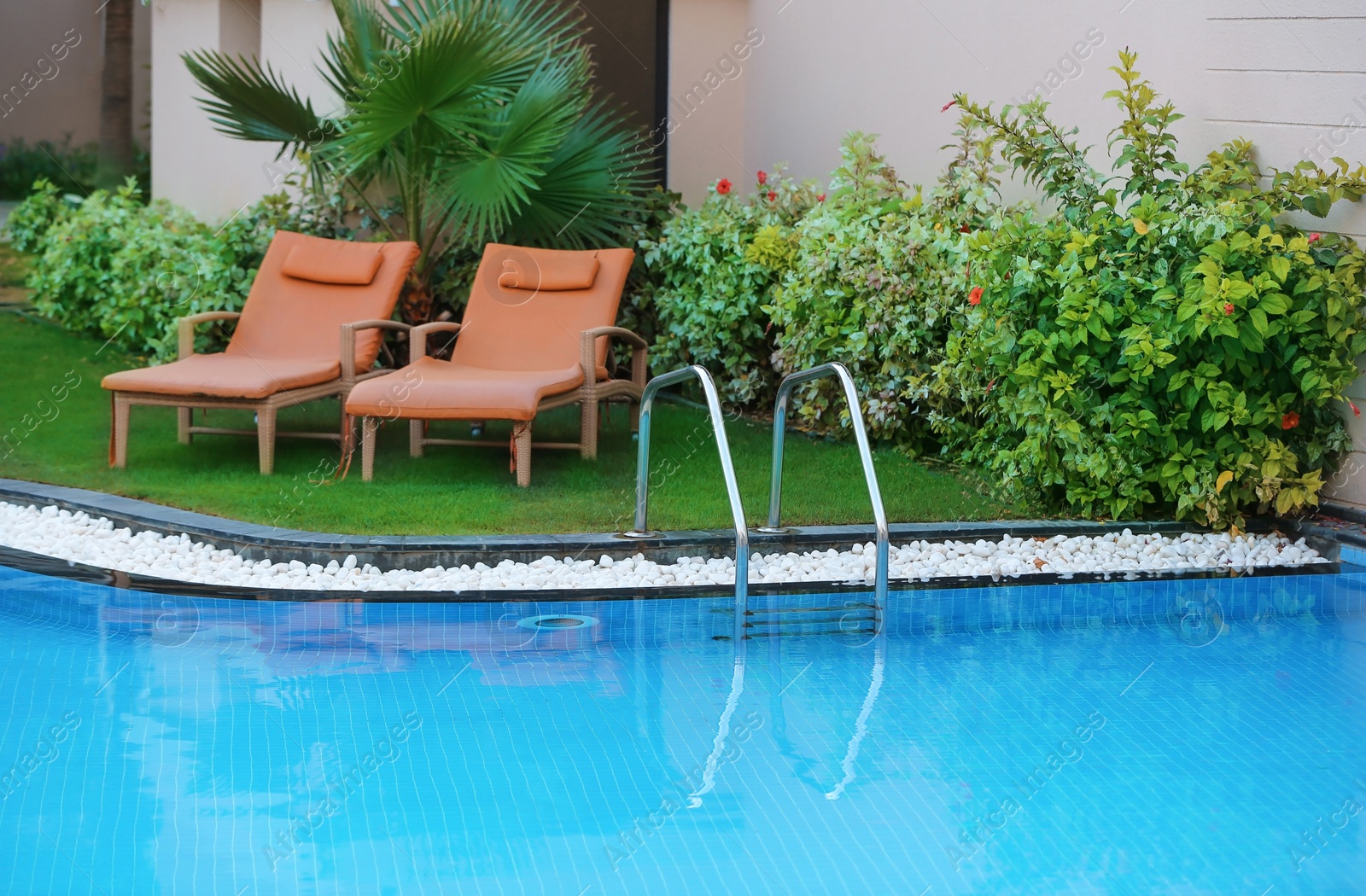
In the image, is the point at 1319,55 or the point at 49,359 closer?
the point at 1319,55

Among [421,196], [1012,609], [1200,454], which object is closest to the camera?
[1012,609]

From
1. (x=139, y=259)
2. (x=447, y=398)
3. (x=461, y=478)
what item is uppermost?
(x=139, y=259)

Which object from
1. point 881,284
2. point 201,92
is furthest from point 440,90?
point 201,92

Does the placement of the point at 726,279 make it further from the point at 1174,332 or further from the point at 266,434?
the point at 1174,332

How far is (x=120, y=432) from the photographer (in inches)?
247

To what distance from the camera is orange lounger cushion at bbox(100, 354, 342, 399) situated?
6102 millimetres

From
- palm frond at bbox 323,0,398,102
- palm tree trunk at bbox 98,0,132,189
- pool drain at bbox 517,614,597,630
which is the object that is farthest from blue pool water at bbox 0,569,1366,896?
palm tree trunk at bbox 98,0,132,189

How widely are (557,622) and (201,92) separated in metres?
6.73

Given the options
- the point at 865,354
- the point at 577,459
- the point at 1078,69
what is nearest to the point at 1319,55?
the point at 1078,69

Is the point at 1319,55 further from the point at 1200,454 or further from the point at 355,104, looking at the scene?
the point at 355,104

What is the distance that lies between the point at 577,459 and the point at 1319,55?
374cm

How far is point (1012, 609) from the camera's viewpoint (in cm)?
497

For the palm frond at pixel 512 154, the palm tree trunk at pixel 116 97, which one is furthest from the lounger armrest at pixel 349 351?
the palm tree trunk at pixel 116 97

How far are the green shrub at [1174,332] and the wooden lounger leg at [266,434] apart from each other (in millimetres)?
3153
